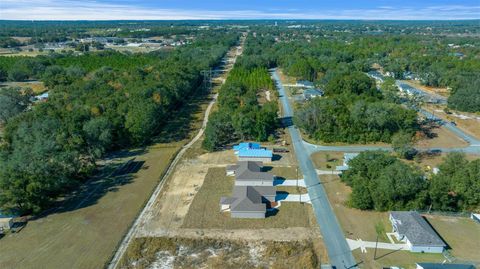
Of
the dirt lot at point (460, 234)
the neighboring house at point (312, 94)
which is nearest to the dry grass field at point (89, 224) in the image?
the dirt lot at point (460, 234)

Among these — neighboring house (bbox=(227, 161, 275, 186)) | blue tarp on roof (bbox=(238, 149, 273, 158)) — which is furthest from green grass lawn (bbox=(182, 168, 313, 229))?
blue tarp on roof (bbox=(238, 149, 273, 158))

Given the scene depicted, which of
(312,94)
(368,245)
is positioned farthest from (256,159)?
(312,94)

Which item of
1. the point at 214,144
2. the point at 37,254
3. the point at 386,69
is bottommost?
the point at 37,254

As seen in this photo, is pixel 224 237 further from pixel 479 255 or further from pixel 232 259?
pixel 479 255

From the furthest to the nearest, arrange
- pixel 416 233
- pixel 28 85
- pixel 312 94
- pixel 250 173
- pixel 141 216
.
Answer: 1. pixel 28 85
2. pixel 312 94
3. pixel 250 173
4. pixel 141 216
5. pixel 416 233

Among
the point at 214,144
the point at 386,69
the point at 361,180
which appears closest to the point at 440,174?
the point at 361,180

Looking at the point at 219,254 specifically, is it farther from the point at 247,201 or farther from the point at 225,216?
the point at 247,201
